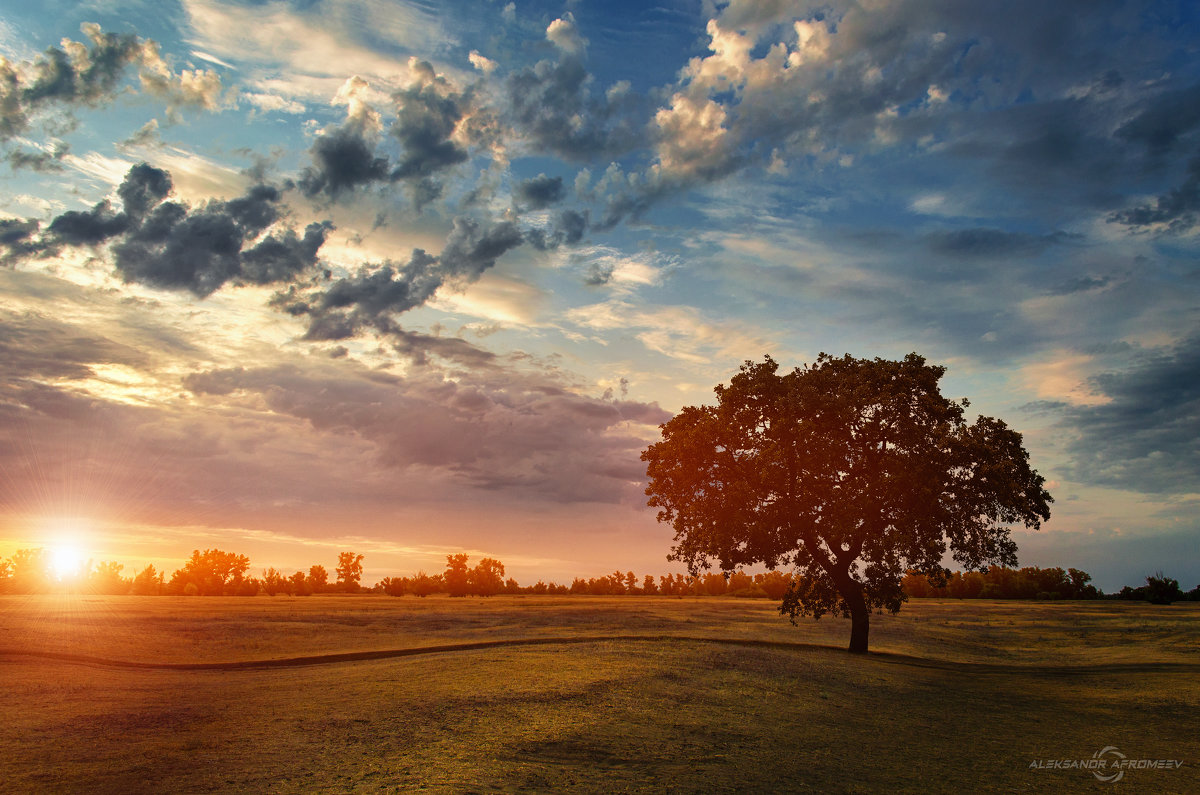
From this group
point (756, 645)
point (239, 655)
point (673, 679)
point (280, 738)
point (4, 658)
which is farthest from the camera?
point (756, 645)

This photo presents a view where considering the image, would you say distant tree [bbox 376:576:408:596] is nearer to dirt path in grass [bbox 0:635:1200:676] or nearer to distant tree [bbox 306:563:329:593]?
distant tree [bbox 306:563:329:593]

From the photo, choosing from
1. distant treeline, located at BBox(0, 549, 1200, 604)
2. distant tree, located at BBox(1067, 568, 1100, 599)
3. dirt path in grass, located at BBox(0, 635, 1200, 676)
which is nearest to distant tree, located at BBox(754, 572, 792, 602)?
distant treeline, located at BBox(0, 549, 1200, 604)

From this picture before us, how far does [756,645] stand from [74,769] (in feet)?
93.4

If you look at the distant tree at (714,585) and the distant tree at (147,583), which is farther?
the distant tree at (714,585)

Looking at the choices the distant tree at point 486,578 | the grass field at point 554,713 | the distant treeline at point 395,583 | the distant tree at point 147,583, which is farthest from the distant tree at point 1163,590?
the distant tree at point 147,583

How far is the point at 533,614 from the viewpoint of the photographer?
173ft

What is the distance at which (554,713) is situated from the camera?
1728cm

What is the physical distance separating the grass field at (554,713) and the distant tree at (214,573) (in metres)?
55.3

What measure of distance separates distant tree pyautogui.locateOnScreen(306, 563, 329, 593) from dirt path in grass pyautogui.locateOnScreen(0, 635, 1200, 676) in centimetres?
8478

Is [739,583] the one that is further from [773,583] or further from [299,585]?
[299,585]

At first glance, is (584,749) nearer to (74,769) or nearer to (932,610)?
(74,769)

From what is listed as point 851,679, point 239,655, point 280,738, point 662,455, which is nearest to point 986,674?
point 851,679

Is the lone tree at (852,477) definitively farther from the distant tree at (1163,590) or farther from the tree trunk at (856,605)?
the distant tree at (1163,590)

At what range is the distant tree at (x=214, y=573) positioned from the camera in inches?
3506
